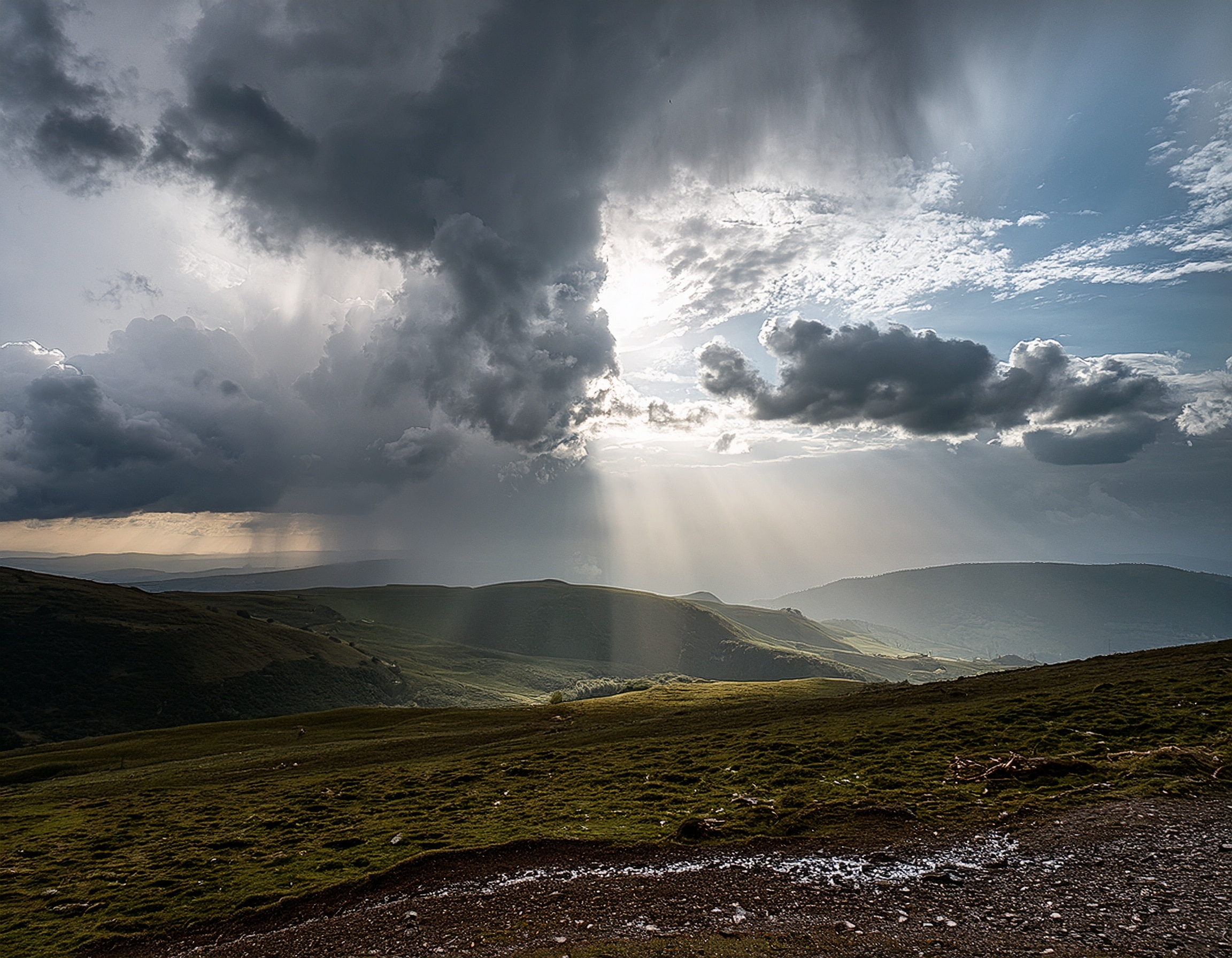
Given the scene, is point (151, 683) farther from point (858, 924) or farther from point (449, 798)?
point (858, 924)

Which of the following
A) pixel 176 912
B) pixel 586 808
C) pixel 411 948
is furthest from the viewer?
pixel 586 808

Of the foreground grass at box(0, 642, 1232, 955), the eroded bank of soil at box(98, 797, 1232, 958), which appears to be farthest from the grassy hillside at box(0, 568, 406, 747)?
the eroded bank of soil at box(98, 797, 1232, 958)

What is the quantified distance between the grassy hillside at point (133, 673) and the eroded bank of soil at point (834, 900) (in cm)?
17159

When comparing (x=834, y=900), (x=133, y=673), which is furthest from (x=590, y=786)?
(x=133, y=673)

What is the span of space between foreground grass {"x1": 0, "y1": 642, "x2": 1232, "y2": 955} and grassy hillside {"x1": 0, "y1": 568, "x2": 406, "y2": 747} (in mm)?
121840

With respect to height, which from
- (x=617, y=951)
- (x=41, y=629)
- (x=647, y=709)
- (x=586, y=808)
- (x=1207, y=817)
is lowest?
(x=41, y=629)

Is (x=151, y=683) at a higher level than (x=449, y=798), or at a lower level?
lower

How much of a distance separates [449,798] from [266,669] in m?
188

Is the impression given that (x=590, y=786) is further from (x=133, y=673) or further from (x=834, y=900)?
(x=133, y=673)

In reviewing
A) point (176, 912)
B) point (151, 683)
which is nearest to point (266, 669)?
point (151, 683)

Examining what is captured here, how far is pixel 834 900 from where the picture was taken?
624 inches

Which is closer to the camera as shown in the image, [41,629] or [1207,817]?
[1207,817]

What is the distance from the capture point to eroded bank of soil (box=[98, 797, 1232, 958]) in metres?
13.3

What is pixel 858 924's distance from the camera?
1439 centimetres
